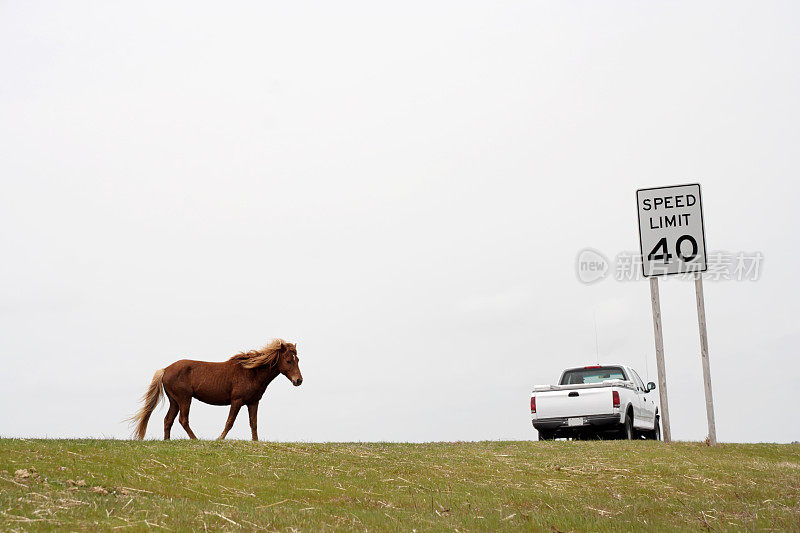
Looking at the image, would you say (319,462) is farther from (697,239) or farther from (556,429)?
(697,239)

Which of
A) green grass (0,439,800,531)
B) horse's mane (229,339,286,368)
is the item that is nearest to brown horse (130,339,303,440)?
horse's mane (229,339,286,368)

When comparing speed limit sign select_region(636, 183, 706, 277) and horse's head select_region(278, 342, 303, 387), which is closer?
horse's head select_region(278, 342, 303, 387)

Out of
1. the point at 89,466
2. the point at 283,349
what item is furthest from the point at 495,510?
the point at 283,349

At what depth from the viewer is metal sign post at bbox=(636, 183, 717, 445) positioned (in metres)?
24.2

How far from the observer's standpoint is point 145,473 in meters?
14.4

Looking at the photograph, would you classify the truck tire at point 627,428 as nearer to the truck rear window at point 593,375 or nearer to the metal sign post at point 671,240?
the metal sign post at point 671,240

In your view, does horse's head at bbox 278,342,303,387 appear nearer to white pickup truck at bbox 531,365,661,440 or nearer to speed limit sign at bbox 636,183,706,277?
white pickup truck at bbox 531,365,661,440

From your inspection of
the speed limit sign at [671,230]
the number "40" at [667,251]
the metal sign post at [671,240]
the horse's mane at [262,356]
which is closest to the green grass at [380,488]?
the horse's mane at [262,356]

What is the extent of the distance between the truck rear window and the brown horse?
9.02m

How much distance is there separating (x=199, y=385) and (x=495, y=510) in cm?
970

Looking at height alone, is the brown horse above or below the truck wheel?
above

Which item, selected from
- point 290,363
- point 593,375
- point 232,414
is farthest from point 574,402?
point 232,414

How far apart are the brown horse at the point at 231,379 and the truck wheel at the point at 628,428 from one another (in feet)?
31.1

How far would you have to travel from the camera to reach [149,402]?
20.9 m
